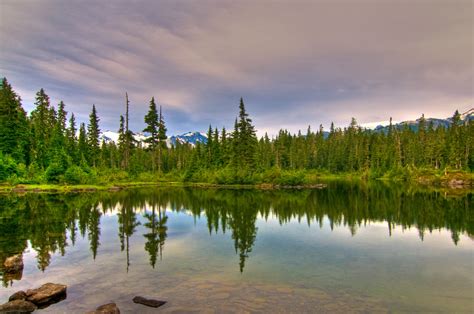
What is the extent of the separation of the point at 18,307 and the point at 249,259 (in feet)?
33.4

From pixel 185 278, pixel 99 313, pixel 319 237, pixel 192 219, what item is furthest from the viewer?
pixel 192 219

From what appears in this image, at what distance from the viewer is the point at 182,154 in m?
137

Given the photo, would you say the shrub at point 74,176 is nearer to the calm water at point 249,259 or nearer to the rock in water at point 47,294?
the calm water at point 249,259

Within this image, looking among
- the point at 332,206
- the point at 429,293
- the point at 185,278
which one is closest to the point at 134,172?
the point at 332,206

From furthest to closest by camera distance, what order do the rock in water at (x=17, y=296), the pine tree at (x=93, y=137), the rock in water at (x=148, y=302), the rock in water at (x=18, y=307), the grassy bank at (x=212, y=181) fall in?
the pine tree at (x=93, y=137) → the grassy bank at (x=212, y=181) → the rock in water at (x=17, y=296) → the rock in water at (x=148, y=302) → the rock in water at (x=18, y=307)

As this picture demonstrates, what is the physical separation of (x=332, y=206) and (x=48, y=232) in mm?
28732

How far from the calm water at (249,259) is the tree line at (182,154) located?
1346 inches

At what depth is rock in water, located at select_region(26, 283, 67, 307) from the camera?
1145cm

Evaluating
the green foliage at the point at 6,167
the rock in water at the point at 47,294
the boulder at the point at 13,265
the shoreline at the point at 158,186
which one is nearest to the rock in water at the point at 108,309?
the rock in water at the point at 47,294

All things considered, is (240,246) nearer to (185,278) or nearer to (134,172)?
(185,278)

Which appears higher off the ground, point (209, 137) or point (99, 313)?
point (209, 137)

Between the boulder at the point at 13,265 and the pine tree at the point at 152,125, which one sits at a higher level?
the pine tree at the point at 152,125

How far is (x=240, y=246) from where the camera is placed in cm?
1998

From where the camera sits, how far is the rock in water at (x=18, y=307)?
10539 millimetres
